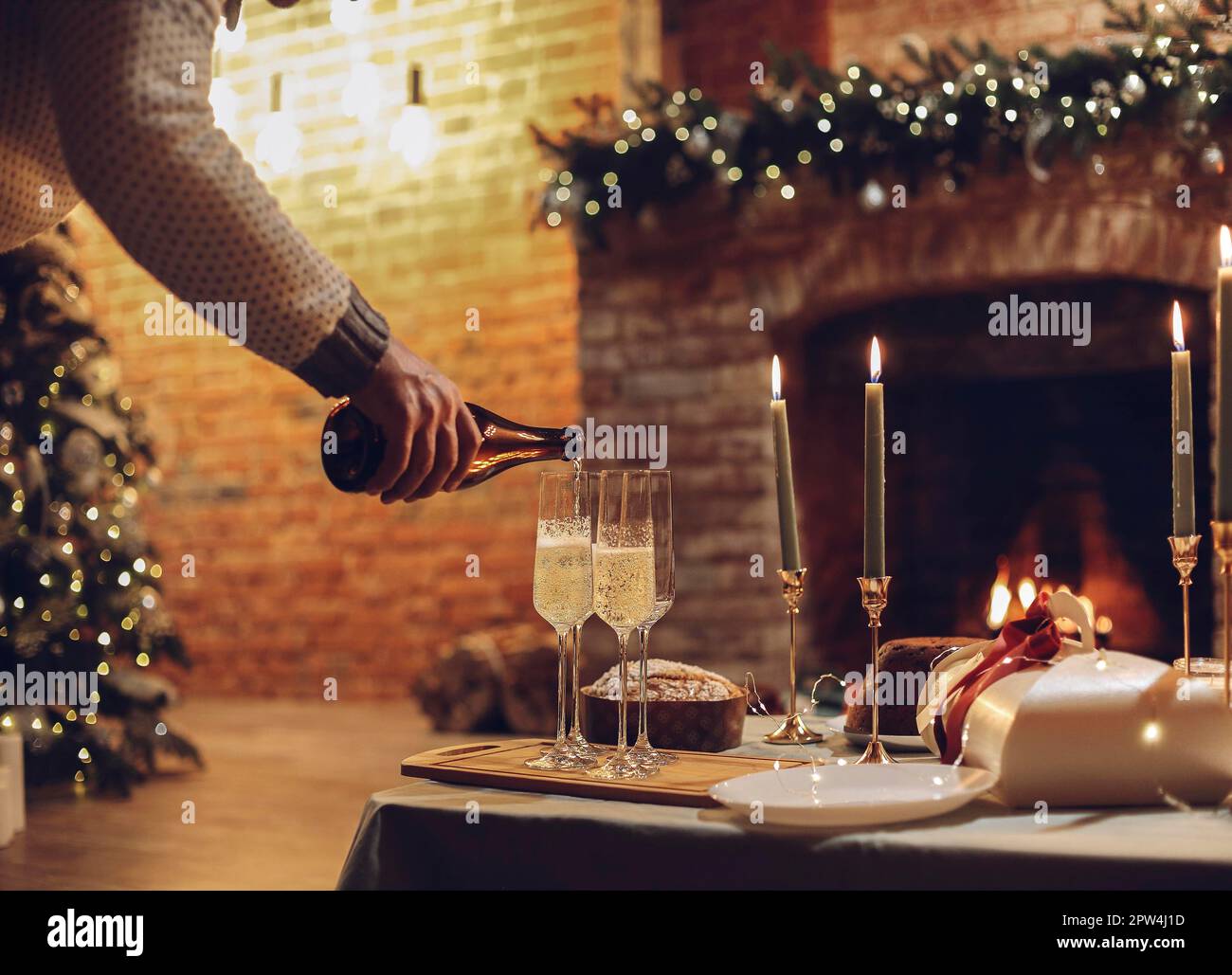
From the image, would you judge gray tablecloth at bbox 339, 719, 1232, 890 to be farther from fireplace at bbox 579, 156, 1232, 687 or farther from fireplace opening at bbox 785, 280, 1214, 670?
fireplace opening at bbox 785, 280, 1214, 670

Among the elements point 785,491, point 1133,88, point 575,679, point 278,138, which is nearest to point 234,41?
point 278,138

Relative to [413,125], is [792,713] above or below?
below

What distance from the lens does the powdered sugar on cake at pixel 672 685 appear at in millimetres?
1349

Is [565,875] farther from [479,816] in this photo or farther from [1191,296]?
[1191,296]

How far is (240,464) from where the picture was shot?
6.51 meters

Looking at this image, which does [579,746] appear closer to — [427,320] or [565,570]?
[565,570]

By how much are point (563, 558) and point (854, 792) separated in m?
Answer: 0.37

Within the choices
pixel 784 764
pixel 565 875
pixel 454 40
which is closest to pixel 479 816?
pixel 565 875

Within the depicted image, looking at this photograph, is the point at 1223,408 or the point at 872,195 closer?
the point at 1223,408

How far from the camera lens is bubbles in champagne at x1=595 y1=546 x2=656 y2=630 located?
48.3 inches

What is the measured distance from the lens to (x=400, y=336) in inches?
243

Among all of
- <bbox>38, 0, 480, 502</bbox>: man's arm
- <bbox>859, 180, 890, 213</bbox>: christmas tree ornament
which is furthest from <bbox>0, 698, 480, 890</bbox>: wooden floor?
<bbox>859, 180, 890, 213</bbox>: christmas tree ornament

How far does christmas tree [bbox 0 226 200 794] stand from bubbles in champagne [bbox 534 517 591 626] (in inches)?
118

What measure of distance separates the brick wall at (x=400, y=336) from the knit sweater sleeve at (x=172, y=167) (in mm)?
4678
